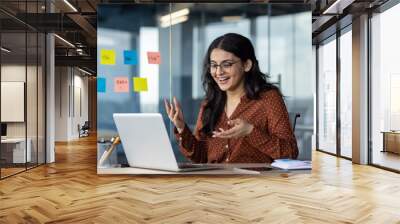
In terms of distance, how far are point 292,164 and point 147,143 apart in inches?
83.4

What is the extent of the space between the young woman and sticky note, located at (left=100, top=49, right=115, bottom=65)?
1.02 m

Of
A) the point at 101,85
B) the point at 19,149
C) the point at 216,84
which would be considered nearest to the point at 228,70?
the point at 216,84

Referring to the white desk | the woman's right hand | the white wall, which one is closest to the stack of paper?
the woman's right hand

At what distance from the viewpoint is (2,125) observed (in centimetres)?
609

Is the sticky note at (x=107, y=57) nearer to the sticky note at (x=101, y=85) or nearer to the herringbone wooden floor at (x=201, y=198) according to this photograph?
the sticky note at (x=101, y=85)

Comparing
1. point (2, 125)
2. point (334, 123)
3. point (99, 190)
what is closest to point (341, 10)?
point (334, 123)

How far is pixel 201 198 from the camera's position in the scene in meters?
4.50

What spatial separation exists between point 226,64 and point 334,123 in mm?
4897

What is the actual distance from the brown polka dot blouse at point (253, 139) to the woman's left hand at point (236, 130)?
0.05 meters

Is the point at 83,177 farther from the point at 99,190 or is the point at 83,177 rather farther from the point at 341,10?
the point at 341,10

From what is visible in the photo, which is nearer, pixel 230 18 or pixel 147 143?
pixel 147 143

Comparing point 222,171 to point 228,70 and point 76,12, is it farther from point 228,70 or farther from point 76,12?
point 76,12

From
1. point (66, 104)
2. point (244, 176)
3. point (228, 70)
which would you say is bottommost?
point (244, 176)

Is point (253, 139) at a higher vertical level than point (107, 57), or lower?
lower
